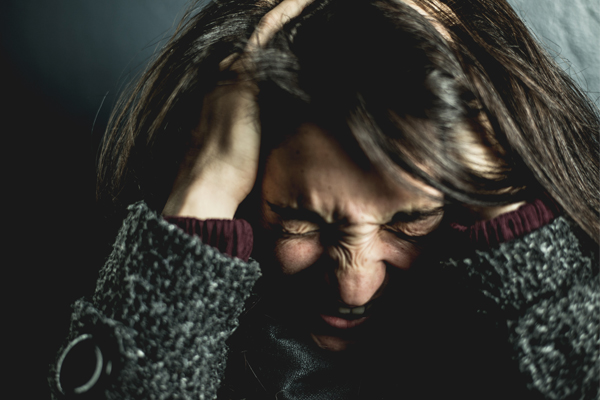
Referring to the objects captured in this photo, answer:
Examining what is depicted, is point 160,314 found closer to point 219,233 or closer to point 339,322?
point 219,233

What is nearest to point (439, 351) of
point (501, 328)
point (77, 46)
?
point (501, 328)

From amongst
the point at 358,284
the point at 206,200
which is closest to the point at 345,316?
the point at 358,284

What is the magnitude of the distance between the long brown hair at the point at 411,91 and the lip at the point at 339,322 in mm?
371

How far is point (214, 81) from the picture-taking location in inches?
33.1

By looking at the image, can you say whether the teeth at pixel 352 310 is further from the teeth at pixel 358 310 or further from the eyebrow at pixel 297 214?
the eyebrow at pixel 297 214

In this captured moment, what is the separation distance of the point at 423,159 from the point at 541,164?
23 cm

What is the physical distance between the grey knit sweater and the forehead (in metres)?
0.14

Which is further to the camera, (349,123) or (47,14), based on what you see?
(47,14)

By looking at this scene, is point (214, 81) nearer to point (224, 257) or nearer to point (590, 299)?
point (224, 257)

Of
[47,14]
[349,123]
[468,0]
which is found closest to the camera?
[349,123]

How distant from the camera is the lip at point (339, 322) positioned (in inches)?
36.6

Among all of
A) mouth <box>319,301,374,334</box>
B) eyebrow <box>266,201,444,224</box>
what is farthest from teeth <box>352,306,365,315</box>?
eyebrow <box>266,201,444,224</box>

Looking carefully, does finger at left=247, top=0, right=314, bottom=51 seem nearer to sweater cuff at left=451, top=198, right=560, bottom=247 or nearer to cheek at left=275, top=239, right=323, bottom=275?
cheek at left=275, top=239, right=323, bottom=275

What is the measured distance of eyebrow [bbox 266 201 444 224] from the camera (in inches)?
29.2
